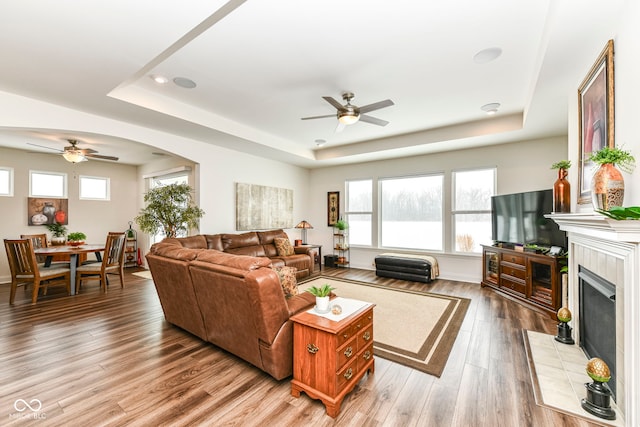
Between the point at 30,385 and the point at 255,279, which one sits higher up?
the point at 255,279

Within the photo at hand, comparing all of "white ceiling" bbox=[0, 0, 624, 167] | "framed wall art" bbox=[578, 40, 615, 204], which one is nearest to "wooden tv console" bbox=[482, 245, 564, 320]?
"framed wall art" bbox=[578, 40, 615, 204]

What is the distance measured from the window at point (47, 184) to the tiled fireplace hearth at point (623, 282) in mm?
9225

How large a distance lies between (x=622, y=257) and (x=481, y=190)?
4.05 metres

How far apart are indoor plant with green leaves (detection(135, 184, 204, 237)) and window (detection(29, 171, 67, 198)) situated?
138 inches

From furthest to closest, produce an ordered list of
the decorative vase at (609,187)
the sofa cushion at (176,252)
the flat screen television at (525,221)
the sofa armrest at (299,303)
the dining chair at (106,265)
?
the dining chair at (106,265) < the flat screen television at (525,221) < the sofa cushion at (176,252) < the sofa armrest at (299,303) < the decorative vase at (609,187)

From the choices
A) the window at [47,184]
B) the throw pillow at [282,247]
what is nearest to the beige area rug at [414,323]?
the throw pillow at [282,247]

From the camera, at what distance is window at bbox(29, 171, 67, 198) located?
19.8 ft

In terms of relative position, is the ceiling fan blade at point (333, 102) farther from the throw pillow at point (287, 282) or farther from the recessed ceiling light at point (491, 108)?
the recessed ceiling light at point (491, 108)

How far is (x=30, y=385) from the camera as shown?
2125 millimetres

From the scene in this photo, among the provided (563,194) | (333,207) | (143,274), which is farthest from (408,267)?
(143,274)

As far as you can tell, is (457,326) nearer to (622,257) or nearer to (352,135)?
(622,257)

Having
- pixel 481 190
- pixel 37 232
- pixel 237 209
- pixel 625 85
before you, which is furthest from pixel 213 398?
pixel 37 232

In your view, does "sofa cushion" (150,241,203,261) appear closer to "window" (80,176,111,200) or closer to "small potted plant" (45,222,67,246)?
"small potted plant" (45,222,67,246)

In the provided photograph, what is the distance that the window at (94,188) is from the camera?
6.77 metres
